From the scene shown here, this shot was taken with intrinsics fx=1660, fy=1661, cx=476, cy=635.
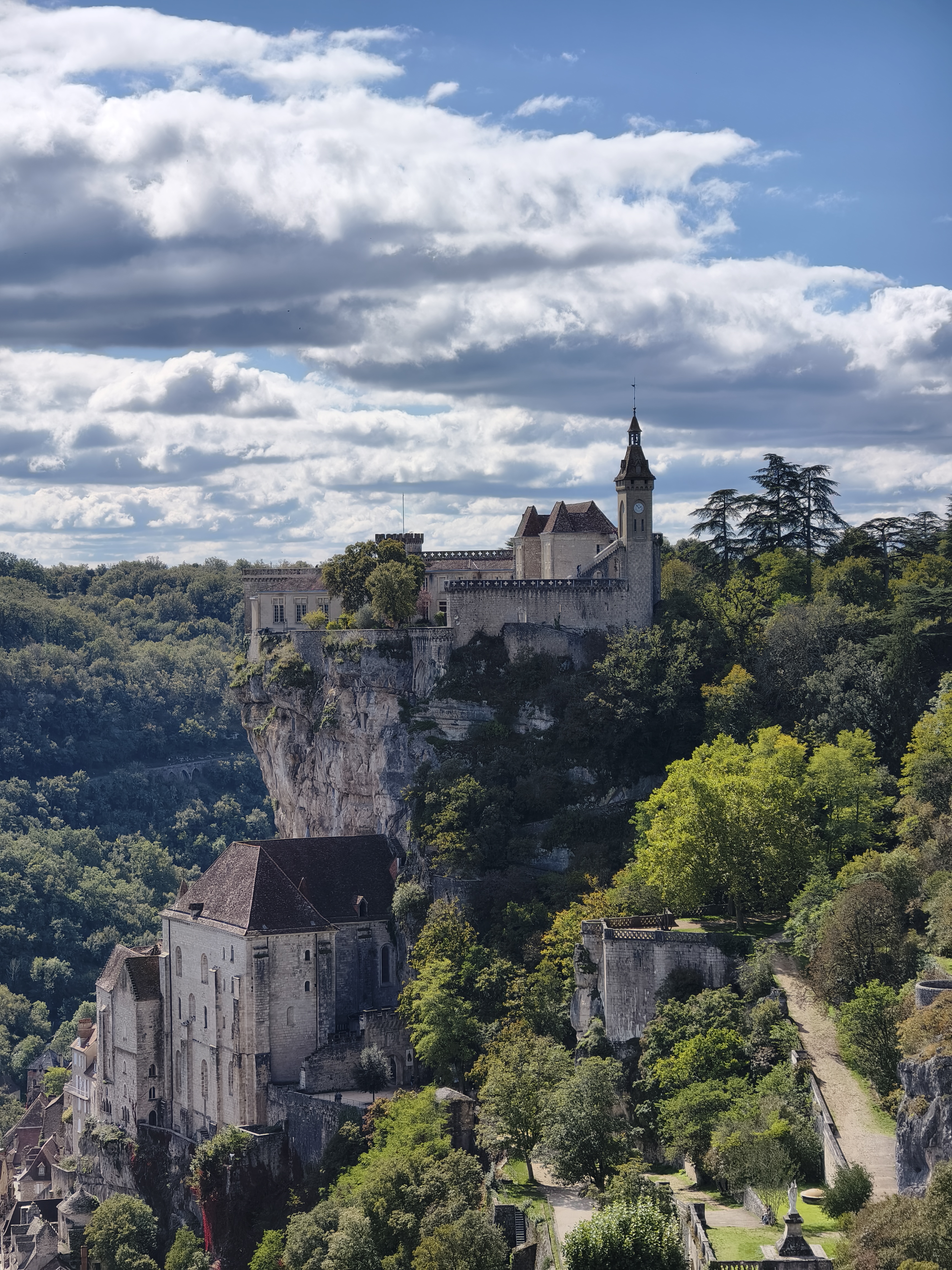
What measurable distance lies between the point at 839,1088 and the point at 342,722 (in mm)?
47603

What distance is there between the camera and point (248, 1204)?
7362 cm

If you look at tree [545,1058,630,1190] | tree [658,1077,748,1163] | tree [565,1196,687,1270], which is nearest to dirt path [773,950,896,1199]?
tree [658,1077,748,1163]

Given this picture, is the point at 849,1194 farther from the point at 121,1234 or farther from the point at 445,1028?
the point at 121,1234

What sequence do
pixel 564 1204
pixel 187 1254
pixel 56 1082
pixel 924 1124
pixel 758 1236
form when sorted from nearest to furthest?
pixel 924 1124 → pixel 758 1236 → pixel 564 1204 → pixel 187 1254 → pixel 56 1082

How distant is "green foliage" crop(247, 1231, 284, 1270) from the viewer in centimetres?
6706

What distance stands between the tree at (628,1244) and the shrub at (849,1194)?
416 centimetres

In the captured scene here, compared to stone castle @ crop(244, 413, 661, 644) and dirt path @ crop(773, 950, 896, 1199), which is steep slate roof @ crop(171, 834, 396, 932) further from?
dirt path @ crop(773, 950, 896, 1199)

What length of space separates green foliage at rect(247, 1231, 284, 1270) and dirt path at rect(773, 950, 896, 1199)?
78.3ft

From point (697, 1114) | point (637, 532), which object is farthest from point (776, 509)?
point (697, 1114)

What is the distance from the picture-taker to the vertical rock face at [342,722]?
3561 inches

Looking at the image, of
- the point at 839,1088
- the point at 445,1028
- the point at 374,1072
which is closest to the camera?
the point at 839,1088

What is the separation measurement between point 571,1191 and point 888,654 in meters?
33.2

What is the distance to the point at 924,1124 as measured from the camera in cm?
4191

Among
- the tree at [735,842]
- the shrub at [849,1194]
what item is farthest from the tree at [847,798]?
the shrub at [849,1194]
